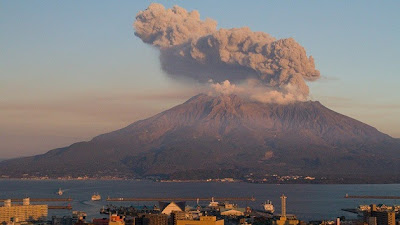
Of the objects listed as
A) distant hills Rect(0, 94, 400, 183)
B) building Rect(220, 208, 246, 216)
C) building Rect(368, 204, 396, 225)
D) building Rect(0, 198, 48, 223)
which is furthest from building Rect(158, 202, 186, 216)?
distant hills Rect(0, 94, 400, 183)

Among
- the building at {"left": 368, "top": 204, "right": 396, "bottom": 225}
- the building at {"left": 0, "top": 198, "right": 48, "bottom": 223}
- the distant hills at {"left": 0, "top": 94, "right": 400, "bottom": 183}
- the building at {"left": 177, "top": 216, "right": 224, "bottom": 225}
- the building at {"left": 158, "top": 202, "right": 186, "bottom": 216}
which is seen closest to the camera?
the building at {"left": 177, "top": 216, "right": 224, "bottom": 225}

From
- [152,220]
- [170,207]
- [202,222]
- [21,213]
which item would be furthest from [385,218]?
[21,213]

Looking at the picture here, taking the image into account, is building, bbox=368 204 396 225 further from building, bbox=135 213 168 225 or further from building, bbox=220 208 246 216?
building, bbox=135 213 168 225

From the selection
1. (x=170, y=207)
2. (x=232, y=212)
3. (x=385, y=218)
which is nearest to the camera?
(x=385, y=218)

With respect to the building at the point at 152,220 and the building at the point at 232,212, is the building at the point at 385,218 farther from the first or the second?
the building at the point at 152,220

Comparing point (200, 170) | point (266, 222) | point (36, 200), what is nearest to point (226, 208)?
point (266, 222)

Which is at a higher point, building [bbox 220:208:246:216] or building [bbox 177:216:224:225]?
building [bbox 220:208:246:216]

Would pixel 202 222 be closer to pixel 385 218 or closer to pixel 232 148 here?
pixel 385 218

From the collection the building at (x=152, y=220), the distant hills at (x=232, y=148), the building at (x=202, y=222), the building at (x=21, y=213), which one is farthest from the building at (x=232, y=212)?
the distant hills at (x=232, y=148)
